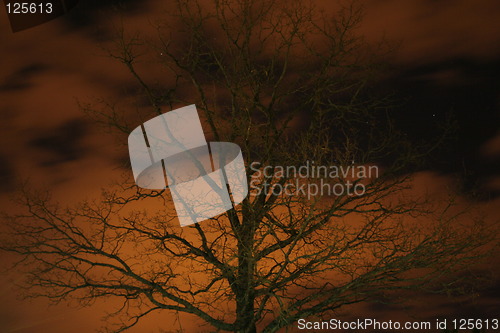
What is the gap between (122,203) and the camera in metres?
14.9

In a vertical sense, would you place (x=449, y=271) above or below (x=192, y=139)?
below

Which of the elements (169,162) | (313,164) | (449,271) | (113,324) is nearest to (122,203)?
(169,162)

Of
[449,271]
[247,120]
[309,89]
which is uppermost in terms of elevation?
[309,89]

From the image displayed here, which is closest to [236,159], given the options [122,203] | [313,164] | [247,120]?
[247,120]

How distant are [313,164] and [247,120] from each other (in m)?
2.27

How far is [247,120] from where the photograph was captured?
14.4 meters

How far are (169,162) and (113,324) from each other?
155 inches

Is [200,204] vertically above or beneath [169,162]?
beneath

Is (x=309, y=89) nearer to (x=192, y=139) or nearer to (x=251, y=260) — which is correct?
(x=192, y=139)

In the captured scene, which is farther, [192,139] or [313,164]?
[192,139]

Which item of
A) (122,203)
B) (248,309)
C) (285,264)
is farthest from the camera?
(122,203)

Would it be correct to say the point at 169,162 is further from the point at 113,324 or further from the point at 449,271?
the point at 449,271

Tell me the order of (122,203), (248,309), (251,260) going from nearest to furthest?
(251,260) < (248,309) < (122,203)

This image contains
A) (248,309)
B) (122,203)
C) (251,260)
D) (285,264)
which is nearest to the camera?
(251,260)
